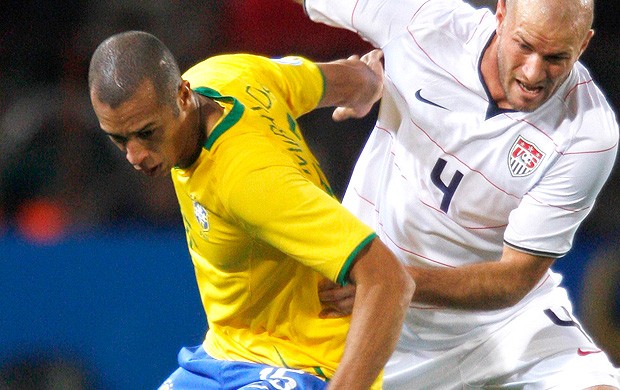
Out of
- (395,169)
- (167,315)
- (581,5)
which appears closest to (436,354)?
(395,169)

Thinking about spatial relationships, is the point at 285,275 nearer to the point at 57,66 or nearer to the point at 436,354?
the point at 436,354

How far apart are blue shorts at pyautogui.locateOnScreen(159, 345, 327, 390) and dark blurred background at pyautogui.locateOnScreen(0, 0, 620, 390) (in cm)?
206

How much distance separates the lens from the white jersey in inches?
117

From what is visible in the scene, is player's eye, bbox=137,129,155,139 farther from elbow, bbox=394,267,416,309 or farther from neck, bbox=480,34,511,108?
neck, bbox=480,34,511,108

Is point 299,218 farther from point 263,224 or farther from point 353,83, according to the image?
point 353,83

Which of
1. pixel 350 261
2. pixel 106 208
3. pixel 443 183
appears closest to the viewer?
pixel 350 261

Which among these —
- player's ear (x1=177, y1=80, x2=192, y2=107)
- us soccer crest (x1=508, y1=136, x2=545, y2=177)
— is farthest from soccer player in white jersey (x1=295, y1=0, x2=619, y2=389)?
player's ear (x1=177, y1=80, x2=192, y2=107)

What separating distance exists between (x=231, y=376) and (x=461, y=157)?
0.94 metres

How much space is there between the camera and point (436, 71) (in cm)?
315

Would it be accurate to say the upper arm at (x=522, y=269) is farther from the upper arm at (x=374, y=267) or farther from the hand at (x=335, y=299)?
the upper arm at (x=374, y=267)

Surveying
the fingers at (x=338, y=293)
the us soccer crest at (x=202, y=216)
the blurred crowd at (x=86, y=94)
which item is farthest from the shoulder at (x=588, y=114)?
the blurred crowd at (x=86, y=94)

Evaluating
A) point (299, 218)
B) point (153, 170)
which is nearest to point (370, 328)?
point (299, 218)

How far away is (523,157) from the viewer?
3.02 m

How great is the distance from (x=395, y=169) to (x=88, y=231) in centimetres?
243
